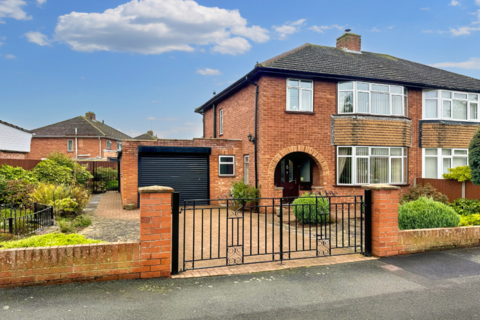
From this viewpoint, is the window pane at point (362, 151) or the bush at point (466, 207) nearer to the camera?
the bush at point (466, 207)

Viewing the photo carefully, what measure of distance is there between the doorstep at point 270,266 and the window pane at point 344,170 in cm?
774

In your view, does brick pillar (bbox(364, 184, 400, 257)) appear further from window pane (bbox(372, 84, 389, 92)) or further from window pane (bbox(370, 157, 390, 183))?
window pane (bbox(372, 84, 389, 92))

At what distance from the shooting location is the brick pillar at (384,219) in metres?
6.04

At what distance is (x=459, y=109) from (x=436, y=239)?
11834 mm

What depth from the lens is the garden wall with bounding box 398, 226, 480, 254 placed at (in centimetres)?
635

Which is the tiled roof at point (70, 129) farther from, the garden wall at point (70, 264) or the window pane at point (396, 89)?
the garden wall at point (70, 264)

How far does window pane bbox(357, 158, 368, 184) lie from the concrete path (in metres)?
8.42

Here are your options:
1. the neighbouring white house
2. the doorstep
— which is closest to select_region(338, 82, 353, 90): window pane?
the doorstep

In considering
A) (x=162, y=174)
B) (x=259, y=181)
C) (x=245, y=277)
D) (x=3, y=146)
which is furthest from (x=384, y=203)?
(x=3, y=146)

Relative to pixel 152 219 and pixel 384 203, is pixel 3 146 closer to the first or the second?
pixel 152 219

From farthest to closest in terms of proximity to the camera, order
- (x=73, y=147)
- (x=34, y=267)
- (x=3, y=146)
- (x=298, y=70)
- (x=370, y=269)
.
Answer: (x=73, y=147)
(x=3, y=146)
(x=298, y=70)
(x=370, y=269)
(x=34, y=267)

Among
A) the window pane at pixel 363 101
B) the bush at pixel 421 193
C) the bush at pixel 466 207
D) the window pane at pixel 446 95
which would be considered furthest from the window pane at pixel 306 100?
the window pane at pixel 446 95

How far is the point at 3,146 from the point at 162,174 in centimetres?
1420

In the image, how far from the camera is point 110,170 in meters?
24.8
